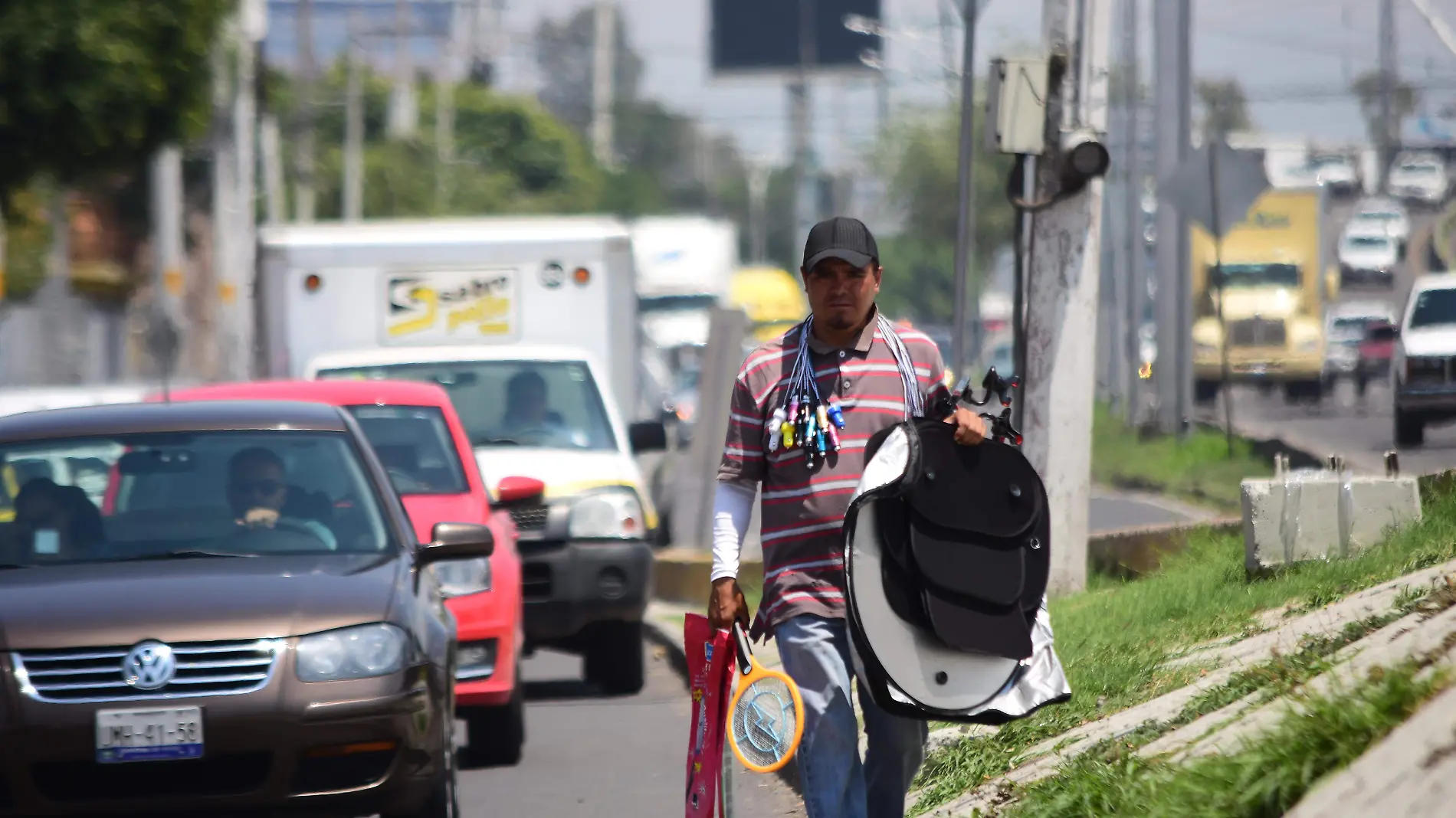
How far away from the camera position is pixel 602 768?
927 cm

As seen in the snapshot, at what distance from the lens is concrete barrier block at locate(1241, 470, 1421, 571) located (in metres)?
8.78

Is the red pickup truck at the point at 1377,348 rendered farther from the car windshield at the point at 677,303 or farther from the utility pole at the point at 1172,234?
the utility pole at the point at 1172,234

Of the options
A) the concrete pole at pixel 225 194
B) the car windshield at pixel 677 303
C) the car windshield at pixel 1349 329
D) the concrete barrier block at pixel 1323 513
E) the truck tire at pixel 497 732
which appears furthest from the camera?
the car windshield at pixel 1349 329

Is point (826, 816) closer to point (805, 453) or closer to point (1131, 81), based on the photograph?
point (805, 453)

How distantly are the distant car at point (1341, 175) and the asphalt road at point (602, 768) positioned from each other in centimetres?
6786

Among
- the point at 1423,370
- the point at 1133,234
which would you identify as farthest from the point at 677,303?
the point at 1423,370

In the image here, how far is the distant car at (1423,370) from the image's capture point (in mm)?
22688

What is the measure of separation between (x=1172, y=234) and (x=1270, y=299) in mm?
16180

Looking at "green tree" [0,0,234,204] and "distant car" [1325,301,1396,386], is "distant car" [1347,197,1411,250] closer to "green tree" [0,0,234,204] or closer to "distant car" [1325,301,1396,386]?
"distant car" [1325,301,1396,386]

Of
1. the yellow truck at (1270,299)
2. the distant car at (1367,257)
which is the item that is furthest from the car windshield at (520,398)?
the distant car at (1367,257)

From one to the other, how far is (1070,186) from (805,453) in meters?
5.86

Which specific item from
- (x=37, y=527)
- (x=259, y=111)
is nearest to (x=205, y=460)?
(x=37, y=527)

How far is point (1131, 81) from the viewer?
36.8 metres

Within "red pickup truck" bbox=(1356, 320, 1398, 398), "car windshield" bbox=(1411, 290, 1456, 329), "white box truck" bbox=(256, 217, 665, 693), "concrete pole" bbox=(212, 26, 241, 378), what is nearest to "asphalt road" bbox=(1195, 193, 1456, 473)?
"red pickup truck" bbox=(1356, 320, 1398, 398)
